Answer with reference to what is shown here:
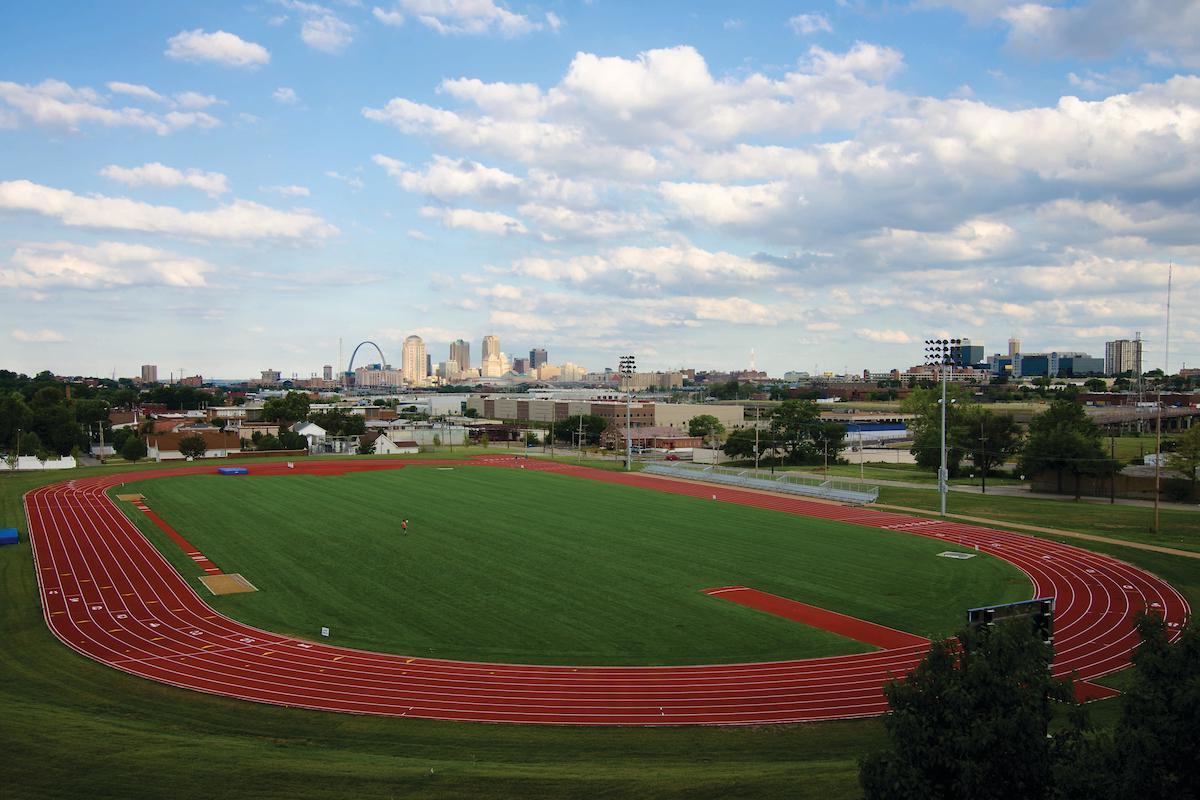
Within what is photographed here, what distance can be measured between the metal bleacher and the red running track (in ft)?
72.9

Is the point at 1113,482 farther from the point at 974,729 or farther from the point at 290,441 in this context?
the point at 290,441

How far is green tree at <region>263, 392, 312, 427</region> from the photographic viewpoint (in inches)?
5143

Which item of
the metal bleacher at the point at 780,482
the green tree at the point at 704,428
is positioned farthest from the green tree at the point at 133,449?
the green tree at the point at 704,428

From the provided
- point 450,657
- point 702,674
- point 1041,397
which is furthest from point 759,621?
point 1041,397

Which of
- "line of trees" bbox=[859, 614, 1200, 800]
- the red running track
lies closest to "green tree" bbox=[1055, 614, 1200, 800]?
"line of trees" bbox=[859, 614, 1200, 800]

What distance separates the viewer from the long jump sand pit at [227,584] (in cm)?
3334

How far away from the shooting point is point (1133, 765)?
417 inches

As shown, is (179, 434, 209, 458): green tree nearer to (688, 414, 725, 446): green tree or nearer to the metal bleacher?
the metal bleacher

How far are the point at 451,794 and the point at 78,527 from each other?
132ft

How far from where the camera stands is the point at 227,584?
1355 inches

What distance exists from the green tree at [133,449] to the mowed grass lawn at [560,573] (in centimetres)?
3184

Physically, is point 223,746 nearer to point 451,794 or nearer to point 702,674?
point 451,794

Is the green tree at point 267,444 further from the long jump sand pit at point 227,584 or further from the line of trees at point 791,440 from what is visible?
the long jump sand pit at point 227,584

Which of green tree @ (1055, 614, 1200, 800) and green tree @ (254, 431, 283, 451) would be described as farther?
green tree @ (254, 431, 283, 451)
